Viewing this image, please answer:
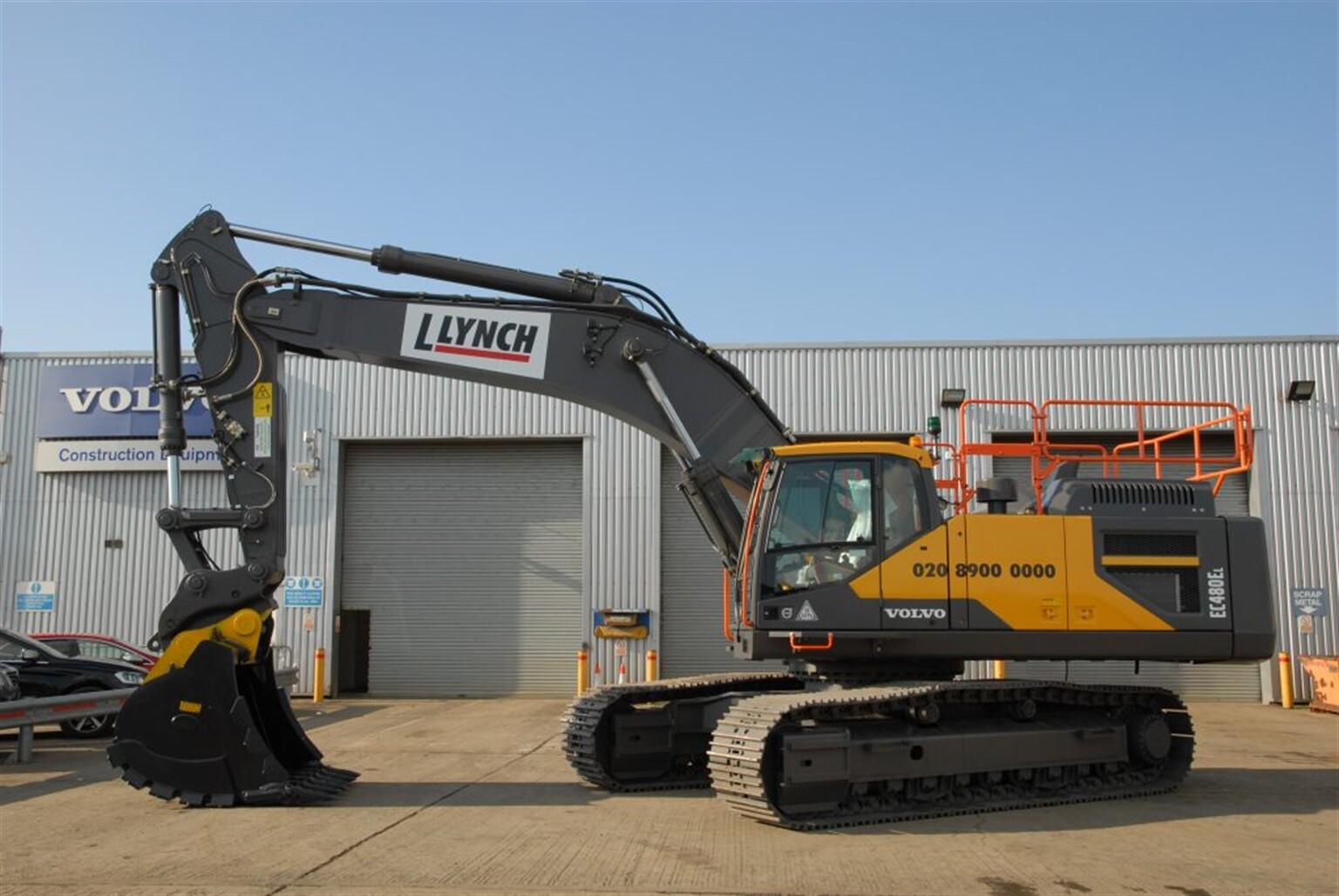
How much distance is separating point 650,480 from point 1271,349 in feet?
39.1

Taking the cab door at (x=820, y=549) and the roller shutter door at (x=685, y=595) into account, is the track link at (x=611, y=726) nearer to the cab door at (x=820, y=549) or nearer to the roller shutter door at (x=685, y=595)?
the cab door at (x=820, y=549)

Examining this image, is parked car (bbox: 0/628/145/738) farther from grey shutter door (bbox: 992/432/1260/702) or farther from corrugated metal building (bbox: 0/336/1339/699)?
grey shutter door (bbox: 992/432/1260/702)

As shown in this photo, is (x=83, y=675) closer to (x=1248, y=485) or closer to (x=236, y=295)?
(x=236, y=295)

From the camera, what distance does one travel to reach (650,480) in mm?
21203

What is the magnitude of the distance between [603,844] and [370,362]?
15.5 ft

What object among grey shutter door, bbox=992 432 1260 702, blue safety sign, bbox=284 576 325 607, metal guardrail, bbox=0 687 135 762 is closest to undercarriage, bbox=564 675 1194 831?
metal guardrail, bbox=0 687 135 762

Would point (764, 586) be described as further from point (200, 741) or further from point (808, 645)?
point (200, 741)

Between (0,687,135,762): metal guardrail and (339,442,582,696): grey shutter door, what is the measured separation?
865 cm

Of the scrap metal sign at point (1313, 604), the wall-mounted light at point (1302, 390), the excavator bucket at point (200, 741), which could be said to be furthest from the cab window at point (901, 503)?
the wall-mounted light at point (1302, 390)

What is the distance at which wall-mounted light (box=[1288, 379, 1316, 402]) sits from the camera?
2059cm

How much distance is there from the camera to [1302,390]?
20672 mm

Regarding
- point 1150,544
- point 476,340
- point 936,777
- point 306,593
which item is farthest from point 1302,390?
A: point 306,593

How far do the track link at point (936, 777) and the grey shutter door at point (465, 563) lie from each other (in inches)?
498

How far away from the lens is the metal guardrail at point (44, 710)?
1166cm
